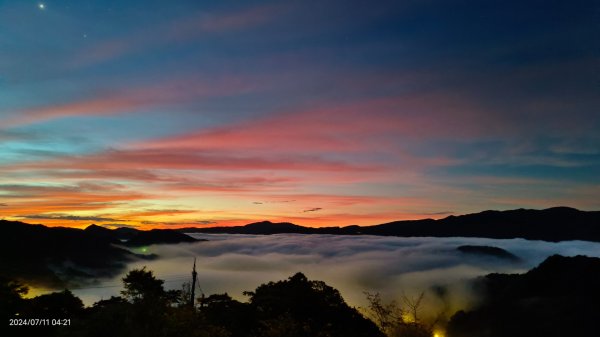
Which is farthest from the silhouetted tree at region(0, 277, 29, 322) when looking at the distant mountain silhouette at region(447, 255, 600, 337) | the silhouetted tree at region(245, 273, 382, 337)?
the distant mountain silhouette at region(447, 255, 600, 337)

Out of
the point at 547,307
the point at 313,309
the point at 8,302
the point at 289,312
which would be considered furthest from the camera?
the point at 547,307

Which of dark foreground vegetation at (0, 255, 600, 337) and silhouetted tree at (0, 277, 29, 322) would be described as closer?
dark foreground vegetation at (0, 255, 600, 337)

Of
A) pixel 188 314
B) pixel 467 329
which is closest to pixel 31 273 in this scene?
pixel 467 329

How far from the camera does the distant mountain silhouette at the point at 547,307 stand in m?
92.1

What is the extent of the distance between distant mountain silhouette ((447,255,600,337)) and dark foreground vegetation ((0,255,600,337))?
0.23 metres

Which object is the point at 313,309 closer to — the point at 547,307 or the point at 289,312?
the point at 289,312

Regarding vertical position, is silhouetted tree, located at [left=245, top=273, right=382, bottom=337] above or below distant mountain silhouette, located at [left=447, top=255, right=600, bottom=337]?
above

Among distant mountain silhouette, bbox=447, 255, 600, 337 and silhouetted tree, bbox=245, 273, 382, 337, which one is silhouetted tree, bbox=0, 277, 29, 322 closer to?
silhouetted tree, bbox=245, 273, 382, 337

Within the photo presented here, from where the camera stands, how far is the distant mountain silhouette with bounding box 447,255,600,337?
302 feet

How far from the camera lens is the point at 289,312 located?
44375mm

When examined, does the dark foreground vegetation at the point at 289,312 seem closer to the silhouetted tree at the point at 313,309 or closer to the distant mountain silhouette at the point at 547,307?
the silhouetted tree at the point at 313,309

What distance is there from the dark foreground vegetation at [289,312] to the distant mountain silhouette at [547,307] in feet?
0.74

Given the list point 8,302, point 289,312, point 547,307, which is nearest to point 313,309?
point 289,312

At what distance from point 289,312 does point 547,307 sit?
8510 cm
